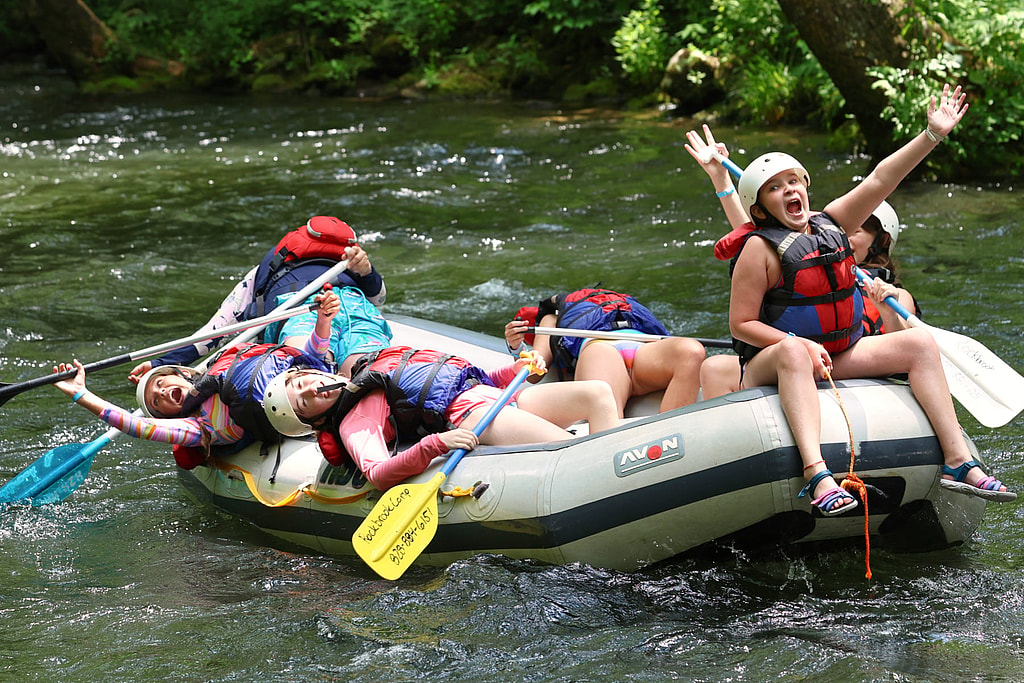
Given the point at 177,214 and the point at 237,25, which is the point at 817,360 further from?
the point at 237,25

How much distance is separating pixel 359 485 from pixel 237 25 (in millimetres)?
15196

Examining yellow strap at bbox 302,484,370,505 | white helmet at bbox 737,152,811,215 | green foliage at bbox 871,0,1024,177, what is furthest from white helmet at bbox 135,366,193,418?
green foliage at bbox 871,0,1024,177

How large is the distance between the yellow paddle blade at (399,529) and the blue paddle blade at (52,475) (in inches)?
55.6

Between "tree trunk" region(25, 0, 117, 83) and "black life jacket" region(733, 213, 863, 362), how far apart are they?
15.8 m

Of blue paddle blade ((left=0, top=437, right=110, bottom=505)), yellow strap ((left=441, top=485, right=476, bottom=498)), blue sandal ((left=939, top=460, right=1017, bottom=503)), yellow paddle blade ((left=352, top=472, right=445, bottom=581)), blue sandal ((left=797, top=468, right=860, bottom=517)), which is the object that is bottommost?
blue paddle blade ((left=0, top=437, right=110, bottom=505))

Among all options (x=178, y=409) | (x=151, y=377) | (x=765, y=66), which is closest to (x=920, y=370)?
(x=178, y=409)

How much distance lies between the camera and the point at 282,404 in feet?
13.2

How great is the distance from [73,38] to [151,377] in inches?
568

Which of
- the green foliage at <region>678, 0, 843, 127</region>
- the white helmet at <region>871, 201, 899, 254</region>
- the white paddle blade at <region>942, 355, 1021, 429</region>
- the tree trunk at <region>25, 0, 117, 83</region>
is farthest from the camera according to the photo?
the tree trunk at <region>25, 0, 117, 83</region>

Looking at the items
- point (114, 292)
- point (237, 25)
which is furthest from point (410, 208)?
point (237, 25)

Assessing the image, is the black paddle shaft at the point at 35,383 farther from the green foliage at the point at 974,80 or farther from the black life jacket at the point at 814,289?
the green foliage at the point at 974,80

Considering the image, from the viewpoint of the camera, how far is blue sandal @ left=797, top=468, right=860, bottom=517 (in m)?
3.11

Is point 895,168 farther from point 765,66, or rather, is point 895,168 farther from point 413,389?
point 765,66

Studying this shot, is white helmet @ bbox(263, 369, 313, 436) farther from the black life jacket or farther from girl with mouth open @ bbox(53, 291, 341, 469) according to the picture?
the black life jacket
